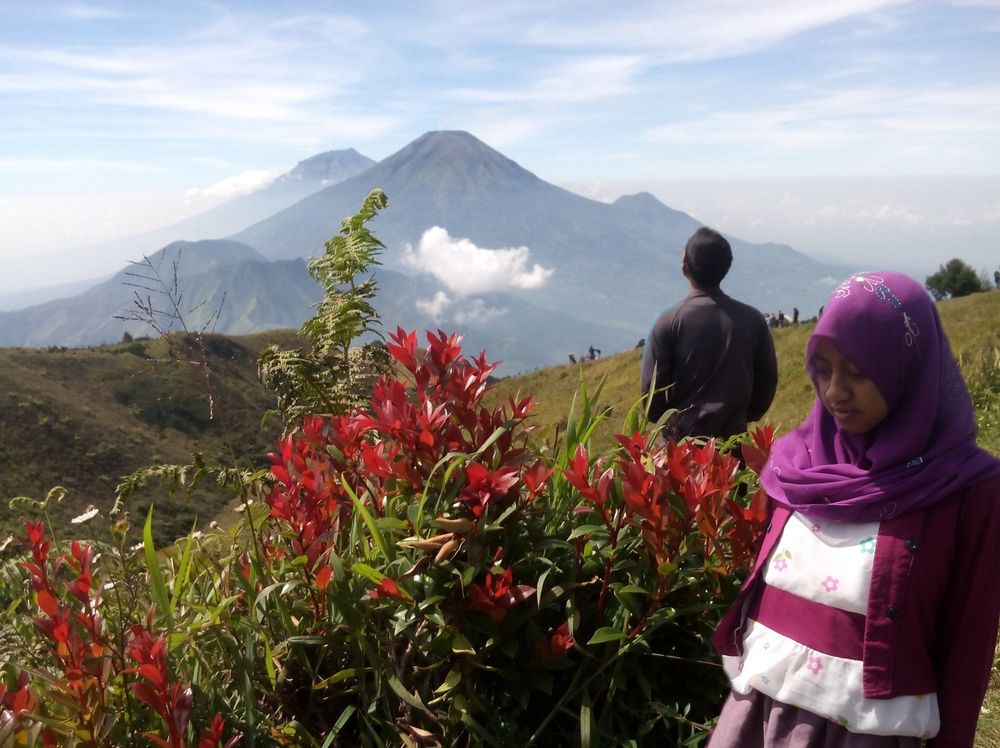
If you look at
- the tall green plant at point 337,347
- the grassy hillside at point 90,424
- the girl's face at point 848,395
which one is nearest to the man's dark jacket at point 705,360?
the tall green plant at point 337,347

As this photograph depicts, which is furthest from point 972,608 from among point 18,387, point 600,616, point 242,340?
point 242,340

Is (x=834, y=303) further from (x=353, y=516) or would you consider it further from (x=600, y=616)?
(x=353, y=516)

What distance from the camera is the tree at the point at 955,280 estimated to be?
138 feet

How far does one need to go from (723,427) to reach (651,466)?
1956 mm

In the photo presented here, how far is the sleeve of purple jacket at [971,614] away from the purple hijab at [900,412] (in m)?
0.08

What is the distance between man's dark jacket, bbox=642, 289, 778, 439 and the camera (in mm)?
4328

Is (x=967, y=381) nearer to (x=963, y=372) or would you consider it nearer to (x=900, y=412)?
(x=963, y=372)

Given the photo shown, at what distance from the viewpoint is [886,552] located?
5.84 feet

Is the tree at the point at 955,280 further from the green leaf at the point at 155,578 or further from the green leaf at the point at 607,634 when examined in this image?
the green leaf at the point at 155,578

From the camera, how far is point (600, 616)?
7.92 feet

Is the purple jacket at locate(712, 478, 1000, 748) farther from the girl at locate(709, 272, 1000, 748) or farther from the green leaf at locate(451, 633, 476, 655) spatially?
the green leaf at locate(451, 633, 476, 655)

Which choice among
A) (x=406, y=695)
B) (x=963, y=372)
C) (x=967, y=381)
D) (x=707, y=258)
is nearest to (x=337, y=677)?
(x=406, y=695)

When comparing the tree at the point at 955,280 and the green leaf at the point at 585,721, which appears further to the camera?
the tree at the point at 955,280

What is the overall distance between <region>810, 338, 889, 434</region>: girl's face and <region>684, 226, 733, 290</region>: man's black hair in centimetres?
248
